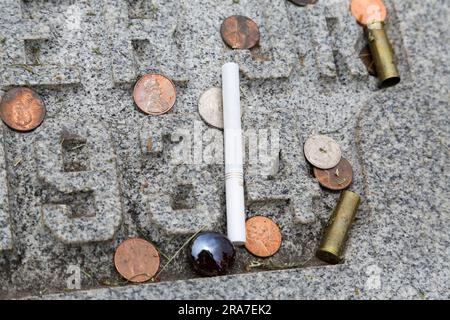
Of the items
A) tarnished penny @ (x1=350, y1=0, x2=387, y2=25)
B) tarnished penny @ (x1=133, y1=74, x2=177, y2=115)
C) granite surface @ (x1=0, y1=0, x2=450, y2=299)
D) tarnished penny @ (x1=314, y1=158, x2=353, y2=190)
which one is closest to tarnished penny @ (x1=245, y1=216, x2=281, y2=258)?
granite surface @ (x1=0, y1=0, x2=450, y2=299)

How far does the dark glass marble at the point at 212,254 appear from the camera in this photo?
1.48 m

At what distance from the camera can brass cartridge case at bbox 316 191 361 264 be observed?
Result: 158 centimetres

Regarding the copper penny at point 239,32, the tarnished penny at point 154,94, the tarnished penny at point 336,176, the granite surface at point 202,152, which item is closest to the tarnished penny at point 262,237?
the granite surface at point 202,152

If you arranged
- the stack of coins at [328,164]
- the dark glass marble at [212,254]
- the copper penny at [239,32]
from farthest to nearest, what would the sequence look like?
the copper penny at [239,32] → the stack of coins at [328,164] → the dark glass marble at [212,254]

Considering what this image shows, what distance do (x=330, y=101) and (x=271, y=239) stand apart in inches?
17.4

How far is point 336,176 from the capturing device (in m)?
1.69

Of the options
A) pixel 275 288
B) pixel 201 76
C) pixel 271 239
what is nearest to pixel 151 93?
pixel 201 76

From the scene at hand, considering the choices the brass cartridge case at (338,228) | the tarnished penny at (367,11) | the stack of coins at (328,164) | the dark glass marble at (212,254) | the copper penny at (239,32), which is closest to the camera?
the dark glass marble at (212,254)

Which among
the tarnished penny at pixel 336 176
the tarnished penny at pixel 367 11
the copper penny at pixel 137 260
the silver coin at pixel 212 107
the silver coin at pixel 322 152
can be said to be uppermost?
the tarnished penny at pixel 367 11

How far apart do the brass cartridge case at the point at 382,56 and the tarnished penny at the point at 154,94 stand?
604 millimetres

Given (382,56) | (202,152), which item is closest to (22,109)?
(202,152)

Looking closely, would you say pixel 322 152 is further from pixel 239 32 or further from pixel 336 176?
pixel 239 32

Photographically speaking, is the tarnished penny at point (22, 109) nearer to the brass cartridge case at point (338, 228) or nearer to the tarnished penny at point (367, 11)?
the brass cartridge case at point (338, 228)
